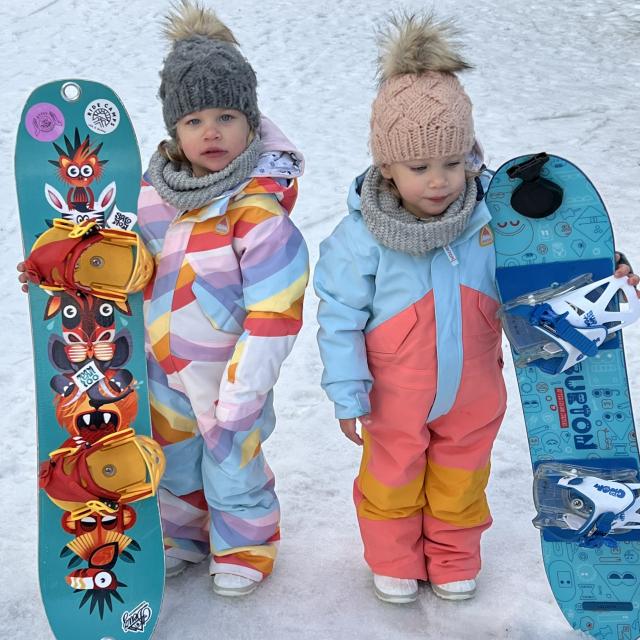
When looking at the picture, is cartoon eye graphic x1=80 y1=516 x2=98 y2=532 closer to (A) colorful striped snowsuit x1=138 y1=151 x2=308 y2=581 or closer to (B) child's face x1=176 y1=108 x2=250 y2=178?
(A) colorful striped snowsuit x1=138 y1=151 x2=308 y2=581

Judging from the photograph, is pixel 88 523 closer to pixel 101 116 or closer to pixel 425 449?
pixel 425 449

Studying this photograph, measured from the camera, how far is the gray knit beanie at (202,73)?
2569 millimetres

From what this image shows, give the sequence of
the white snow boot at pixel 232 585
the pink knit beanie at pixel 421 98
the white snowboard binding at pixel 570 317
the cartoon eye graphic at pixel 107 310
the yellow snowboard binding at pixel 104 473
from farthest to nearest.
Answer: the white snow boot at pixel 232 585
the cartoon eye graphic at pixel 107 310
the yellow snowboard binding at pixel 104 473
the white snowboard binding at pixel 570 317
the pink knit beanie at pixel 421 98

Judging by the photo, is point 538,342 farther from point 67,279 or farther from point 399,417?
point 67,279

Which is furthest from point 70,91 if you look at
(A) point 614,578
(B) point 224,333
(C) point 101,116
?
(A) point 614,578

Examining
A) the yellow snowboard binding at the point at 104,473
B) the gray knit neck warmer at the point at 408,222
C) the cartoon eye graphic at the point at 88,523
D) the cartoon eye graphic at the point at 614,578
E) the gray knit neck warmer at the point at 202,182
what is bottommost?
the cartoon eye graphic at the point at 614,578

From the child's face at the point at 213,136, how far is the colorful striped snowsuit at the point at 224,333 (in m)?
0.11

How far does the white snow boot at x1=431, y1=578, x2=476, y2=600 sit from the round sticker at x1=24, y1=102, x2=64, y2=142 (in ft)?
6.07

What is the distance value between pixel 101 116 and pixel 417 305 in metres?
1.17

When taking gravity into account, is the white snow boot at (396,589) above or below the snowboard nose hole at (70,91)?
below

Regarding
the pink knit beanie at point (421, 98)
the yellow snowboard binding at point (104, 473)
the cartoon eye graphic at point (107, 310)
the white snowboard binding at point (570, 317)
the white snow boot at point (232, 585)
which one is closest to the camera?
the pink knit beanie at point (421, 98)

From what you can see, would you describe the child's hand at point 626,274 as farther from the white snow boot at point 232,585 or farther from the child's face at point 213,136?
the white snow boot at point 232,585

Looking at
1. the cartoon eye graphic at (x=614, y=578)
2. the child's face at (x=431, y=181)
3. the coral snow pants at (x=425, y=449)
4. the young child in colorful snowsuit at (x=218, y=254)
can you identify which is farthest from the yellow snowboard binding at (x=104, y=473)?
the cartoon eye graphic at (x=614, y=578)

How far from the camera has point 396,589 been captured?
9.47 feet
